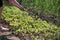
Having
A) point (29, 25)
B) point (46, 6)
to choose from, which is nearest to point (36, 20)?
point (29, 25)

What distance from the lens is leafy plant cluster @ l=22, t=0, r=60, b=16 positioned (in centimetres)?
668

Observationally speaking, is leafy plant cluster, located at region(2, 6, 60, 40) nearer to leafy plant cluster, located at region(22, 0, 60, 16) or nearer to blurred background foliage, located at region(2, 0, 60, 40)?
blurred background foliage, located at region(2, 0, 60, 40)

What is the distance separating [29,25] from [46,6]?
1.43 meters

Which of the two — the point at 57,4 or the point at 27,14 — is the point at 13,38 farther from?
the point at 57,4

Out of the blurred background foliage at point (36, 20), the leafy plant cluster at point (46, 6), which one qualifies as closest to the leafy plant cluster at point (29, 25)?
the blurred background foliage at point (36, 20)

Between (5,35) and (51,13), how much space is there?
7.18 feet

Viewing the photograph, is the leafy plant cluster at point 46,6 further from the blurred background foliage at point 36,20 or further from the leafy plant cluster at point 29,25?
the leafy plant cluster at point 29,25

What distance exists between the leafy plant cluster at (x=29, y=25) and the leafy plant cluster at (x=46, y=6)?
65 centimetres

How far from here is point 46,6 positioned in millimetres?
6902

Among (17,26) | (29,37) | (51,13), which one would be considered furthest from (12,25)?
(51,13)

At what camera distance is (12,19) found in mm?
5855

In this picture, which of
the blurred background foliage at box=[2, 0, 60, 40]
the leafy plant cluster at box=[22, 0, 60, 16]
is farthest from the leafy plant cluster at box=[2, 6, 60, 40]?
the leafy plant cluster at box=[22, 0, 60, 16]

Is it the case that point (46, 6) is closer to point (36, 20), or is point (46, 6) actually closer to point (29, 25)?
point (36, 20)

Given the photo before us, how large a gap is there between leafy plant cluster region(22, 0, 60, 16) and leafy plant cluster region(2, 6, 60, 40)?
2.15 feet
